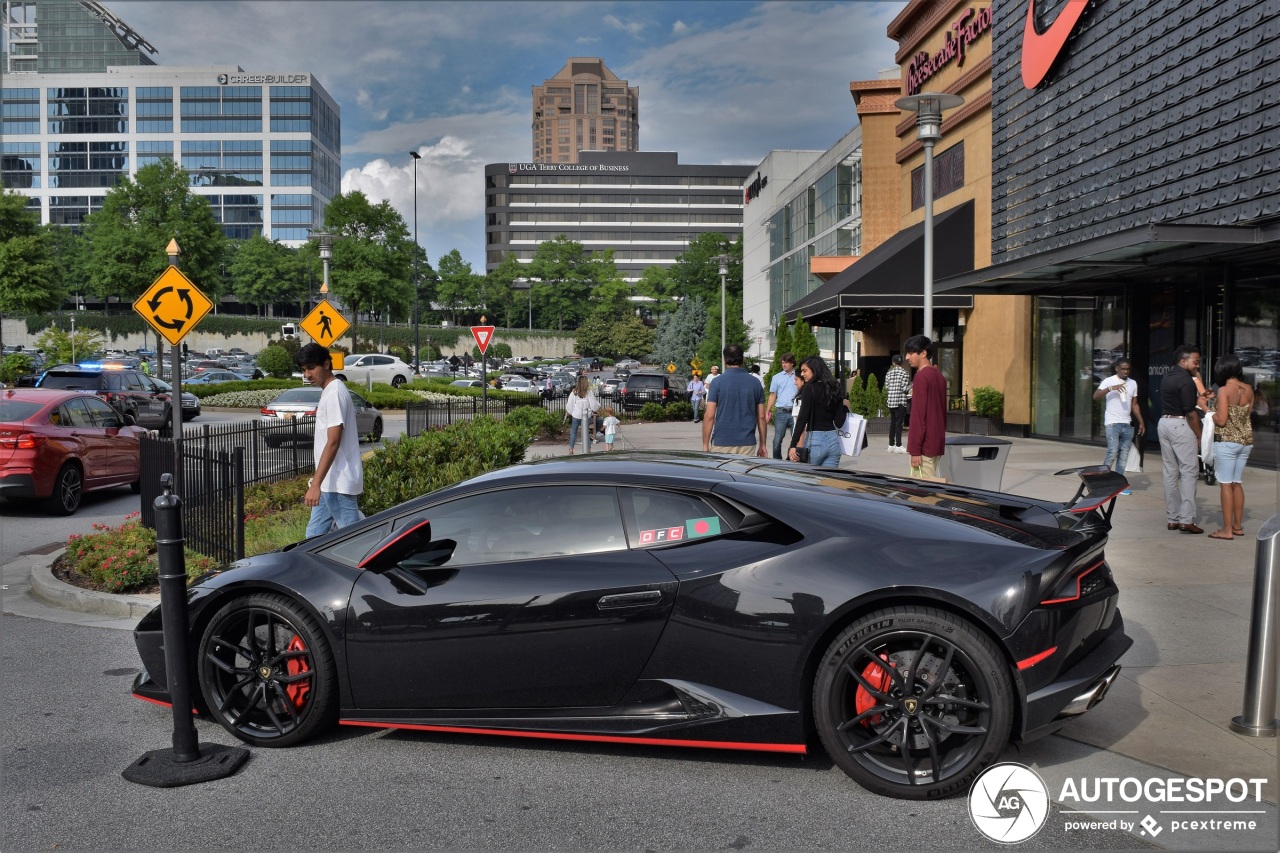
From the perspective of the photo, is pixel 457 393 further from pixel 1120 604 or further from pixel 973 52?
pixel 1120 604

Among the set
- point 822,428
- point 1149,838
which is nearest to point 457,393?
point 822,428

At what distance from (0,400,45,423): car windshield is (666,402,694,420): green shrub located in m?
24.4

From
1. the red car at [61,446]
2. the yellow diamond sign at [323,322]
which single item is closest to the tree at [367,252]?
the yellow diamond sign at [323,322]

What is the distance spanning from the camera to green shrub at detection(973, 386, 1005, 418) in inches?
998

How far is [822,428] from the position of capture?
11.0m

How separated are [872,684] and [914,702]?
171 millimetres

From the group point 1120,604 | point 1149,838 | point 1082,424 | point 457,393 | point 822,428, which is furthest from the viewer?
point 457,393

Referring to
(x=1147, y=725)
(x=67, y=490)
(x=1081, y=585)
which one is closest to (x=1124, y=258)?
(x=1147, y=725)

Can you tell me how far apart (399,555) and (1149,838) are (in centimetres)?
318

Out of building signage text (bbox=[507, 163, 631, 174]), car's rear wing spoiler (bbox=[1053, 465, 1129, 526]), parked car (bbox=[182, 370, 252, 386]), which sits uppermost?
building signage text (bbox=[507, 163, 631, 174])

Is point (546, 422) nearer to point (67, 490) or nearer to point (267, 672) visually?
point (67, 490)

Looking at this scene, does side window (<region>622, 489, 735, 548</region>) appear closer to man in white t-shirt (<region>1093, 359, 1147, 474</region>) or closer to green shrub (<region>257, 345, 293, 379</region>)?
man in white t-shirt (<region>1093, 359, 1147, 474</region>)

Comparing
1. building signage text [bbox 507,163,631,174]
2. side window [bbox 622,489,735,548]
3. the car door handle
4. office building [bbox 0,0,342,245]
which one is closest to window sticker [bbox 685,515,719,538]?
side window [bbox 622,489,735,548]
